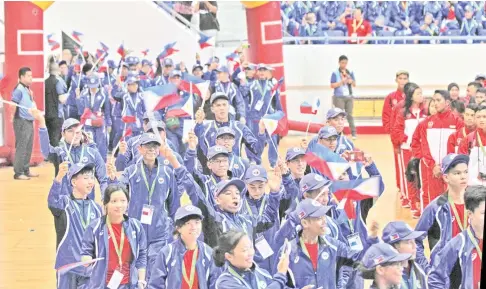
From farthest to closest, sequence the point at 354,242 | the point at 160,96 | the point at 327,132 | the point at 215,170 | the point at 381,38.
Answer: the point at 381,38
the point at 160,96
the point at 327,132
the point at 215,170
the point at 354,242

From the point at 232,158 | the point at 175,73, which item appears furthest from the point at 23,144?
the point at 232,158

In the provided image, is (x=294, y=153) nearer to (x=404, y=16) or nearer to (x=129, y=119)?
(x=129, y=119)

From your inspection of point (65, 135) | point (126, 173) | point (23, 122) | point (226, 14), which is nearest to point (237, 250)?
point (126, 173)

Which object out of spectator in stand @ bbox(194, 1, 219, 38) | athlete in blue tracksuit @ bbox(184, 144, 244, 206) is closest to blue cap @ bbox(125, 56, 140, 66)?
spectator in stand @ bbox(194, 1, 219, 38)

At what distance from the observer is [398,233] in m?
6.34

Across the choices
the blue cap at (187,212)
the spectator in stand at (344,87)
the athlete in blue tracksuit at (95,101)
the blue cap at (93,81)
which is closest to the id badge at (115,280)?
A: the blue cap at (187,212)

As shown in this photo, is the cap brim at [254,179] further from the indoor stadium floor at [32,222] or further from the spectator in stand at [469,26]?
the spectator in stand at [469,26]

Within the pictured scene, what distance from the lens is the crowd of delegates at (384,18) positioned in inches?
837

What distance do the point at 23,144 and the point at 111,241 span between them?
8390 mm

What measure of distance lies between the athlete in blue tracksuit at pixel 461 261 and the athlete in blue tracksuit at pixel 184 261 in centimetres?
132

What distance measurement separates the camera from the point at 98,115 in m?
15.8

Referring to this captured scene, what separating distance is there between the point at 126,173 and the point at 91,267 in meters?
1.58

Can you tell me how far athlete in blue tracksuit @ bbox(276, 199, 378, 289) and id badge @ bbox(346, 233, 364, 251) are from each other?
1.31ft

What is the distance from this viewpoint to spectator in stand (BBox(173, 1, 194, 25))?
22469mm
